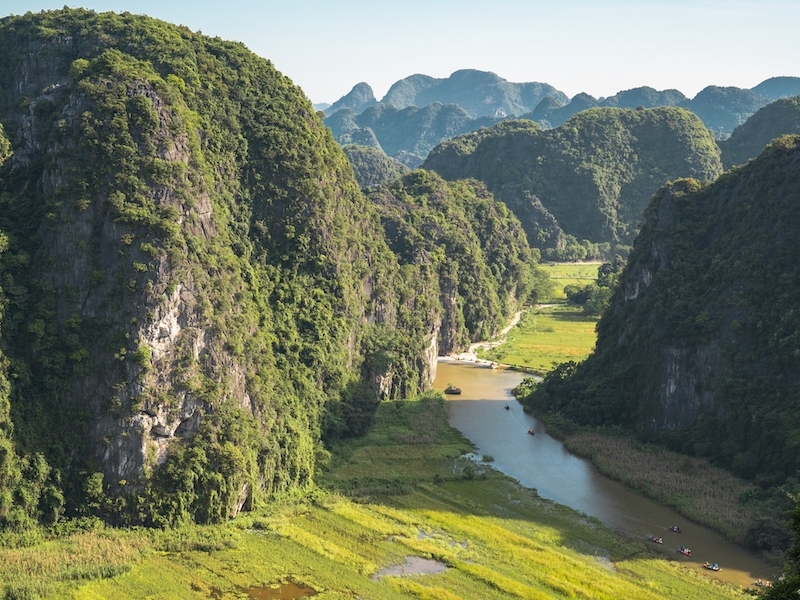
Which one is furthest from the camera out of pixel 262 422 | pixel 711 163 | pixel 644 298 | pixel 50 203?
pixel 711 163

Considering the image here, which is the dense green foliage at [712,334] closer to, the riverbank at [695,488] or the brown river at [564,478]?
the riverbank at [695,488]

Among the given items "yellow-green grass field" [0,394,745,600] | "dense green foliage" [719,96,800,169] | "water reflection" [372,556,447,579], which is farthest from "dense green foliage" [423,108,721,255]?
"water reflection" [372,556,447,579]

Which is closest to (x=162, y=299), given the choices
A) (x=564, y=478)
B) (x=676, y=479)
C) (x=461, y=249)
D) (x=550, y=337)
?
(x=564, y=478)

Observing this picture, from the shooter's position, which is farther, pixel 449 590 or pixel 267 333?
pixel 267 333

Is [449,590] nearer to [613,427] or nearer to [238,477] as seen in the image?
[238,477]

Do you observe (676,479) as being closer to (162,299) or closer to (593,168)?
(162,299)

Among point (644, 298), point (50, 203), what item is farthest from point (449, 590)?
point (644, 298)

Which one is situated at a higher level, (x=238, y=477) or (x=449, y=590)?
(x=238, y=477)

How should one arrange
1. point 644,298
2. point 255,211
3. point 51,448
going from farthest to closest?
point 644,298, point 255,211, point 51,448

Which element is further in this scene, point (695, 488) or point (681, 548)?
point (695, 488)
